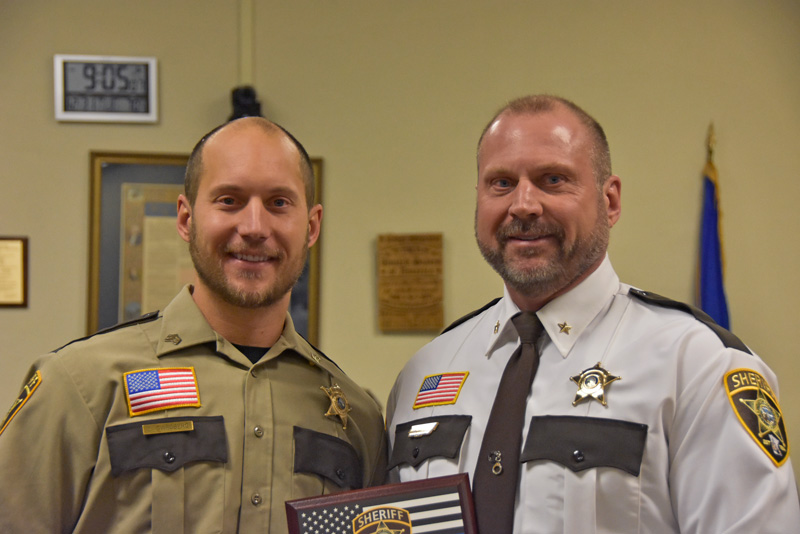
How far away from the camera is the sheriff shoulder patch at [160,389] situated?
1.68 meters

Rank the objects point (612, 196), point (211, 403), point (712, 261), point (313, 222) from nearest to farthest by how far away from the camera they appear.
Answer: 1. point (211, 403)
2. point (612, 196)
3. point (313, 222)
4. point (712, 261)

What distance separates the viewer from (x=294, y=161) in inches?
75.4

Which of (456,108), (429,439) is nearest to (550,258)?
A: (429,439)

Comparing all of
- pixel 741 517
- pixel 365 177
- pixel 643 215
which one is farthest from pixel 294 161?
pixel 643 215

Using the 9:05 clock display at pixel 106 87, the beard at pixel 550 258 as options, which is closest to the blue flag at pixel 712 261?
the beard at pixel 550 258

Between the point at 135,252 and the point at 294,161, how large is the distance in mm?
2057

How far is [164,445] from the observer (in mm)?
1666

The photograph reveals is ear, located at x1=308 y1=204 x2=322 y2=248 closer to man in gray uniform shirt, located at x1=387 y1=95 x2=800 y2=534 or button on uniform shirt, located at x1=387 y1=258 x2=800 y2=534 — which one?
man in gray uniform shirt, located at x1=387 y1=95 x2=800 y2=534

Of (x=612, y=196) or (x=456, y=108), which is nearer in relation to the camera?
(x=612, y=196)

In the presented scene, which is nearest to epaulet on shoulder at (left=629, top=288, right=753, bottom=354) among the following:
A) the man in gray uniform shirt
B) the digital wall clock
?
the man in gray uniform shirt

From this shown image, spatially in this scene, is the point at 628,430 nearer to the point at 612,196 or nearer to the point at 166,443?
the point at 612,196

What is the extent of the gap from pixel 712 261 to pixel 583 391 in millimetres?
2523

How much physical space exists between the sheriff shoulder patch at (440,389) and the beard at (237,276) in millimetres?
452

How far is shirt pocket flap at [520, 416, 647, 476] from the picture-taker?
1522 millimetres
